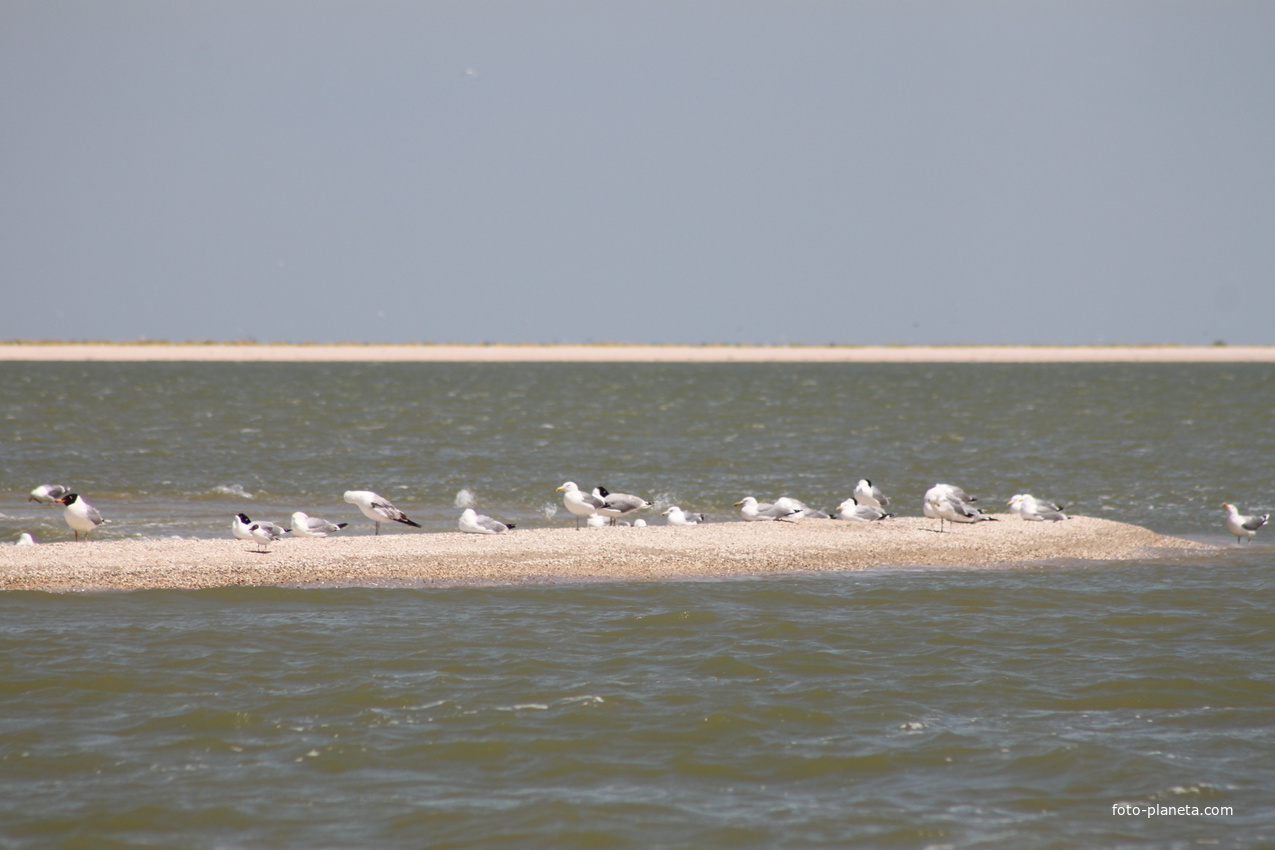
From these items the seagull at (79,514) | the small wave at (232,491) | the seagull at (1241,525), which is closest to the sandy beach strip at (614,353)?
the small wave at (232,491)

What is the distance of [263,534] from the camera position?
14922mm

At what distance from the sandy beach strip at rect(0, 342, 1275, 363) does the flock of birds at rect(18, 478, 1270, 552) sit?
86.5m

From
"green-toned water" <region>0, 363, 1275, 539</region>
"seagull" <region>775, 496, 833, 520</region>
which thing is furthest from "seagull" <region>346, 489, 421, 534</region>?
"seagull" <region>775, 496, 833, 520</region>

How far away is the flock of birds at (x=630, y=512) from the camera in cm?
1602

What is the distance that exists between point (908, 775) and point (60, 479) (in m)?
20.4

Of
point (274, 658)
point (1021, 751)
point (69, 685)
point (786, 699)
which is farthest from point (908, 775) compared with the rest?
point (69, 685)

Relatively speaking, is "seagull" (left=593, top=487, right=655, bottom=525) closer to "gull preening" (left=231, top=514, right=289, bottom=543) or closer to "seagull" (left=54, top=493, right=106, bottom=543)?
"gull preening" (left=231, top=514, right=289, bottom=543)

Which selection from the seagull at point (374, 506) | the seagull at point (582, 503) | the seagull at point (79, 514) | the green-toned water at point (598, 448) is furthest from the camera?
the green-toned water at point (598, 448)

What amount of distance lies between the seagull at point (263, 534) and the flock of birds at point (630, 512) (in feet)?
0.36

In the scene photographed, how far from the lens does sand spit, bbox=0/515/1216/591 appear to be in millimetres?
13609

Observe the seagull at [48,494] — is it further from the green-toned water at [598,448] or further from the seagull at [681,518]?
the seagull at [681,518]

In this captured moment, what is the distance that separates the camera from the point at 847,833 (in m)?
7.78

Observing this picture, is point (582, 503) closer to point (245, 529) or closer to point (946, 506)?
point (245, 529)

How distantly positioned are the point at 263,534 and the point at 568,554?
12.1ft
